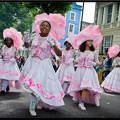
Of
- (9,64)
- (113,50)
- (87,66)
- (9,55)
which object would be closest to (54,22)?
(87,66)

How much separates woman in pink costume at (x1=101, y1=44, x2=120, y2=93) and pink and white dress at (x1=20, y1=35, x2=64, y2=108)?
3658 millimetres

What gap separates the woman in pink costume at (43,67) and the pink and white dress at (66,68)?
2.12 m

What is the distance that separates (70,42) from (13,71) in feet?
5.47

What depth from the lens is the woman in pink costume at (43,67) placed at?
3307mm

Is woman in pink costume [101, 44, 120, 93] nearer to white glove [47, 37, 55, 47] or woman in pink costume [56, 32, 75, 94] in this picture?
woman in pink costume [56, 32, 75, 94]

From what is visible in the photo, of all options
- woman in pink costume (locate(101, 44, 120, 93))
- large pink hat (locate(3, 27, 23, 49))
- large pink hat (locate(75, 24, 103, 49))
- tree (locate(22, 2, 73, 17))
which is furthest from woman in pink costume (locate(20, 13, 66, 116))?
woman in pink costume (locate(101, 44, 120, 93))

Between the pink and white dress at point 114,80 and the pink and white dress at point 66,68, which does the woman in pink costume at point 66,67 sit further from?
the pink and white dress at point 114,80

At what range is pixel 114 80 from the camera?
278 inches

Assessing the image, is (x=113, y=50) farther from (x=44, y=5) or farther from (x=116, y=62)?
(x=44, y=5)

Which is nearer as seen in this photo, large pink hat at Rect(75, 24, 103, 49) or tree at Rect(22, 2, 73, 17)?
tree at Rect(22, 2, 73, 17)

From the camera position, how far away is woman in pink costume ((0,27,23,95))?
17.7 feet

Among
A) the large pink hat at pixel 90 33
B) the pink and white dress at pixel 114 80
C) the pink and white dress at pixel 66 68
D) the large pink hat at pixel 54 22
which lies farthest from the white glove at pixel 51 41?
the pink and white dress at pixel 114 80

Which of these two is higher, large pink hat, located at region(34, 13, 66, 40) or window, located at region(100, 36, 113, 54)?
large pink hat, located at region(34, 13, 66, 40)

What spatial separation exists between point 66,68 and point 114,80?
2.00m
